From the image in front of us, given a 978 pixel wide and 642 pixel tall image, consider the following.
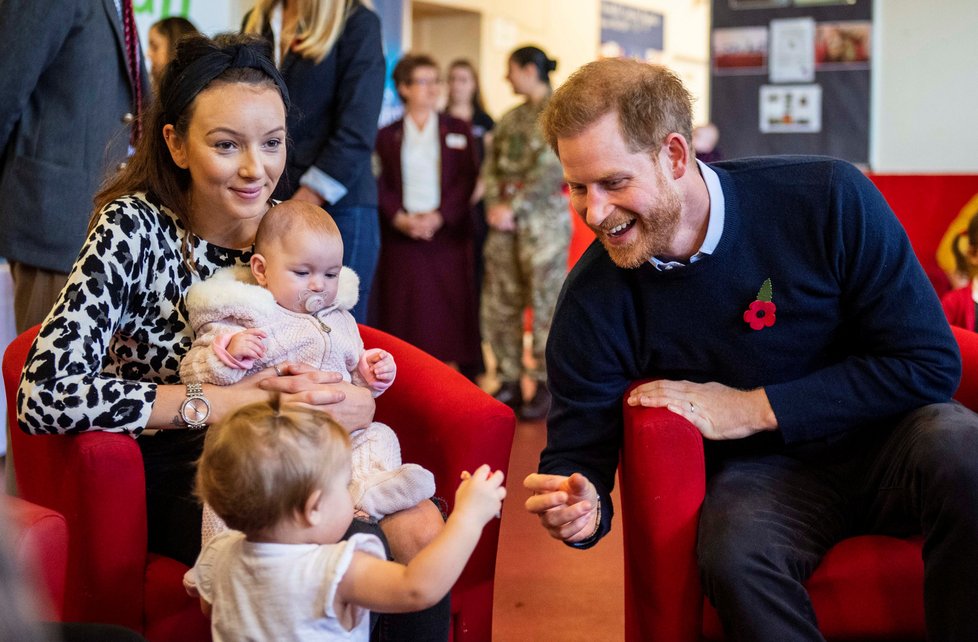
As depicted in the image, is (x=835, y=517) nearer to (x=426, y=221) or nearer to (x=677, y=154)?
(x=677, y=154)

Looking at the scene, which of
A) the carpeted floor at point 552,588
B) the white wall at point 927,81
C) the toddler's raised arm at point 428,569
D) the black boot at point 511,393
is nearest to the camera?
the toddler's raised arm at point 428,569

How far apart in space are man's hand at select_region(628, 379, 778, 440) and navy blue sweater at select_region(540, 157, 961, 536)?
0.03 m

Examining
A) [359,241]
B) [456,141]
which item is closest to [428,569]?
[359,241]

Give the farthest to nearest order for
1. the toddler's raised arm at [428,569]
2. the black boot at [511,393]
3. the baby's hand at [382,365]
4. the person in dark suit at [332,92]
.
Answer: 1. the black boot at [511,393]
2. the person in dark suit at [332,92]
3. the baby's hand at [382,365]
4. the toddler's raised arm at [428,569]

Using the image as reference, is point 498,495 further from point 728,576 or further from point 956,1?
point 956,1

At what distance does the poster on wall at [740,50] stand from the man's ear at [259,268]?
561cm

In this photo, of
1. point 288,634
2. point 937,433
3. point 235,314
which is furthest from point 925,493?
point 235,314

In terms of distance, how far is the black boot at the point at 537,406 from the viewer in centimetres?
521

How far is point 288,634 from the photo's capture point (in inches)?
60.2

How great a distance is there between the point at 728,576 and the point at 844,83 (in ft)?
18.9

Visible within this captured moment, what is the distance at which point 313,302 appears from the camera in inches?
81.9

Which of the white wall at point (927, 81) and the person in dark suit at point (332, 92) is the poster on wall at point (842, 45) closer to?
the white wall at point (927, 81)

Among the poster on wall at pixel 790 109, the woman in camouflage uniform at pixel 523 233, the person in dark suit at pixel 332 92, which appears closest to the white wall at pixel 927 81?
the poster on wall at pixel 790 109

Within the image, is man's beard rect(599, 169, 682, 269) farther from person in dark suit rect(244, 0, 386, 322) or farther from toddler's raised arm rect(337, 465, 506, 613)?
person in dark suit rect(244, 0, 386, 322)
